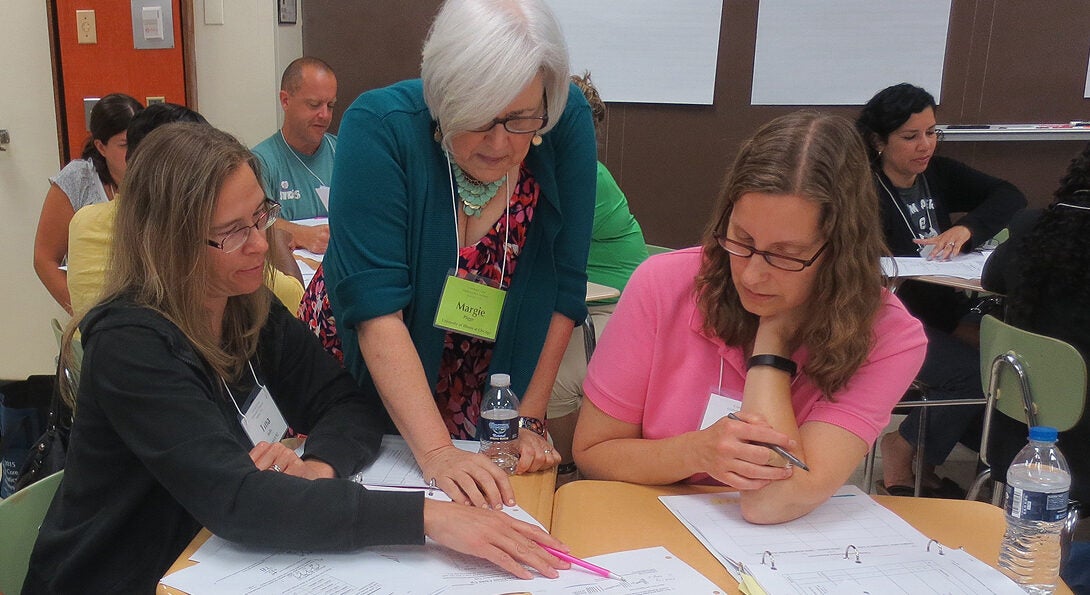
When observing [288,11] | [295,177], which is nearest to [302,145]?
[295,177]

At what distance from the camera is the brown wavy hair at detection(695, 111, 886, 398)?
1.32m

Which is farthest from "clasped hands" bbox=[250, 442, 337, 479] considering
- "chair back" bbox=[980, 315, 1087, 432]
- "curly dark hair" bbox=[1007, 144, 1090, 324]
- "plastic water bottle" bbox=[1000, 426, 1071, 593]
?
"curly dark hair" bbox=[1007, 144, 1090, 324]

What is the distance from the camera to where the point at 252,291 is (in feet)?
4.90

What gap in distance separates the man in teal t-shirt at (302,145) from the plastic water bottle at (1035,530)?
3206mm

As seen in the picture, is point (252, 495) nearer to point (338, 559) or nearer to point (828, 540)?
point (338, 559)

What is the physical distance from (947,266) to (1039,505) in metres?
2.33

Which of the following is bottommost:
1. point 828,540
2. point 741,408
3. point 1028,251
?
point 828,540

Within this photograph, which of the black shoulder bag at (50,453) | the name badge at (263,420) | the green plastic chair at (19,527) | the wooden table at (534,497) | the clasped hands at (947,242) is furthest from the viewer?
→ the clasped hands at (947,242)

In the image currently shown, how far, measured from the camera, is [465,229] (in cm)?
170

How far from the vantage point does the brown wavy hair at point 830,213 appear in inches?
52.0

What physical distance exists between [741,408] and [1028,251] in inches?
53.6

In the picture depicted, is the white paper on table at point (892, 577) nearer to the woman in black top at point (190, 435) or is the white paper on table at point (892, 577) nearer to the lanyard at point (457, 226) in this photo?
the woman in black top at point (190, 435)

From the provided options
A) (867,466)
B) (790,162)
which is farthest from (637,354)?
(867,466)

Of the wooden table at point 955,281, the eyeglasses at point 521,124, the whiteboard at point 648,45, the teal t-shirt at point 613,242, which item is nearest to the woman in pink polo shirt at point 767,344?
the eyeglasses at point 521,124
